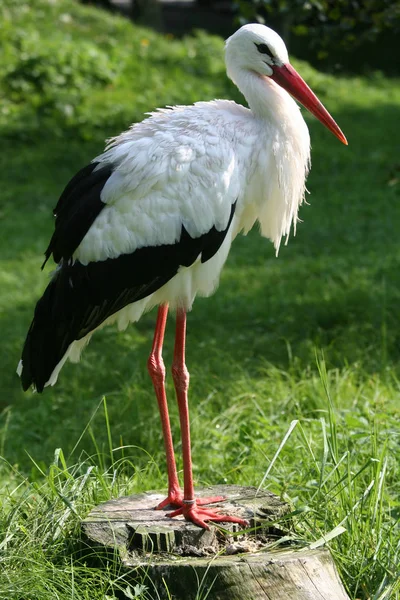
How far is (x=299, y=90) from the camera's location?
353 cm

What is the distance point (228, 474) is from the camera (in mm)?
3947

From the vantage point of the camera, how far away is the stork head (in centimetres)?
349

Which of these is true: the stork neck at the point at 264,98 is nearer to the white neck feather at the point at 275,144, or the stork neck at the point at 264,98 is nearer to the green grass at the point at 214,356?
the white neck feather at the point at 275,144

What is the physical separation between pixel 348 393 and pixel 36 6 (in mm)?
10489

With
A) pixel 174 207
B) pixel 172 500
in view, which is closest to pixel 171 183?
pixel 174 207

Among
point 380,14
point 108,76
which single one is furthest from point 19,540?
point 108,76

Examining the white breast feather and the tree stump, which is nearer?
the tree stump

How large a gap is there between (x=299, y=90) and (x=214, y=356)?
96.2 inches

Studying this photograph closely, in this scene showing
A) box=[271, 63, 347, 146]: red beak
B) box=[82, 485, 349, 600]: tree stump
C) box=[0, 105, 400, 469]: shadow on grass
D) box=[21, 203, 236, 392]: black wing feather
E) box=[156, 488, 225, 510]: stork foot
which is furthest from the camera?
box=[0, 105, 400, 469]: shadow on grass

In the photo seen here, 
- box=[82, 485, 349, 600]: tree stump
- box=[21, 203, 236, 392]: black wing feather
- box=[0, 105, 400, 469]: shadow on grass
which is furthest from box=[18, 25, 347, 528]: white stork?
box=[0, 105, 400, 469]: shadow on grass

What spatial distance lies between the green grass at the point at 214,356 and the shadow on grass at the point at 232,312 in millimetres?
17

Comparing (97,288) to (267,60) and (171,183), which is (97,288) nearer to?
(171,183)

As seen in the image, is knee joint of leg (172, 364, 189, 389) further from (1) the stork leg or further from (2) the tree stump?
(2) the tree stump

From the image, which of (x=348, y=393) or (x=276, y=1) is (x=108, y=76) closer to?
(x=276, y=1)
